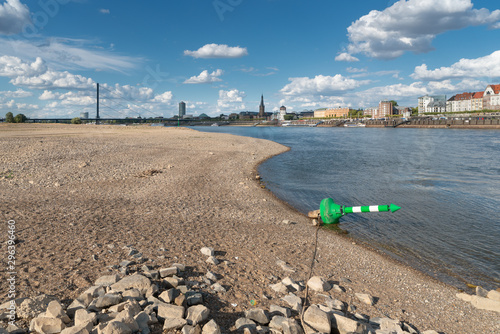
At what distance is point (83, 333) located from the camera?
139 inches

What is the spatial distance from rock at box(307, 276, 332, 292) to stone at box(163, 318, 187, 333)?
294 cm

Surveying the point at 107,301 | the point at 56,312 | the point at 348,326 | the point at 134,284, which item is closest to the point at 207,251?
the point at 134,284

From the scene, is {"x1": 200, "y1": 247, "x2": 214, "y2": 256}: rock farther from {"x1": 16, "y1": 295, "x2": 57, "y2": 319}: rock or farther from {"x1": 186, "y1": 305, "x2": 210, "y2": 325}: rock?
{"x1": 16, "y1": 295, "x2": 57, "y2": 319}: rock

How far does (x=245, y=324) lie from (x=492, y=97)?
714 feet

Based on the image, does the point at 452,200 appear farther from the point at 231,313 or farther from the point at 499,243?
the point at 231,313

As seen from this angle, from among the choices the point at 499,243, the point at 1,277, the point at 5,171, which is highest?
the point at 5,171

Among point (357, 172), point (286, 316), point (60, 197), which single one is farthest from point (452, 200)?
point (60, 197)

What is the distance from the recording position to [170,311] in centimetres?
429

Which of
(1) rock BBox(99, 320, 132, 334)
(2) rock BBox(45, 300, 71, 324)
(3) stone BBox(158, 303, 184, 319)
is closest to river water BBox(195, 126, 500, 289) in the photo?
(3) stone BBox(158, 303, 184, 319)

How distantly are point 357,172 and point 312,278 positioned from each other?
66.9 feet

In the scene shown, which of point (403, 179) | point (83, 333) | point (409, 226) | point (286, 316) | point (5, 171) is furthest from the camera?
point (403, 179)

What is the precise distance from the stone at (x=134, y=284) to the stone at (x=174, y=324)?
0.94 meters

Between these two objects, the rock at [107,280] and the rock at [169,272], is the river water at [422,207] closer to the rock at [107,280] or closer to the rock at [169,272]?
the rock at [169,272]

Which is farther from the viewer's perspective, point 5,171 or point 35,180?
point 5,171
